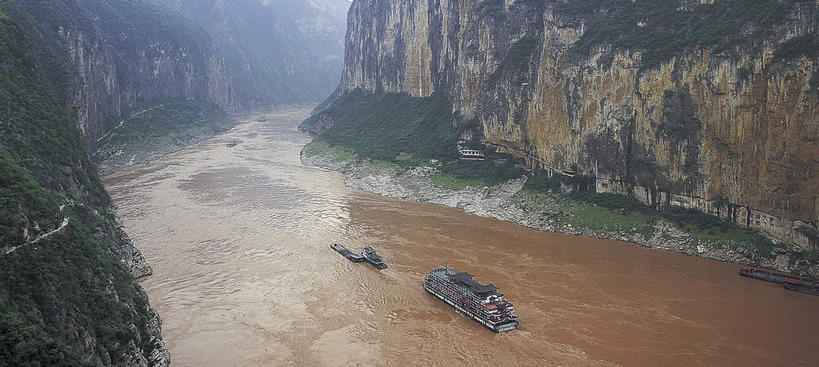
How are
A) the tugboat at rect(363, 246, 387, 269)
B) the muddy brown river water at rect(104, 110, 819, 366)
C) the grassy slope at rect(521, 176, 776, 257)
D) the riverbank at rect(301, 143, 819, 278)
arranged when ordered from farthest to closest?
the grassy slope at rect(521, 176, 776, 257) → the tugboat at rect(363, 246, 387, 269) → the riverbank at rect(301, 143, 819, 278) → the muddy brown river water at rect(104, 110, 819, 366)

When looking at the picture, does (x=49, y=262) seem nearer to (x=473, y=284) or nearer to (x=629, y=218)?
(x=473, y=284)

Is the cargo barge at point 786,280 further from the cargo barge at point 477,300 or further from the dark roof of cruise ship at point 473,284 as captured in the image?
the dark roof of cruise ship at point 473,284

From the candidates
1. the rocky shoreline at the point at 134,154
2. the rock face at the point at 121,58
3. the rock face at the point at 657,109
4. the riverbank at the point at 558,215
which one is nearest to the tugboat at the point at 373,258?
the riverbank at the point at 558,215

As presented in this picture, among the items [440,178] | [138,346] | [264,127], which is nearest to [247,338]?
[138,346]

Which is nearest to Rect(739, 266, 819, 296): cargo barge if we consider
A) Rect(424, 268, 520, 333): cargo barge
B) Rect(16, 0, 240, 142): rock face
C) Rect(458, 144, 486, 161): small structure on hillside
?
Rect(424, 268, 520, 333): cargo barge

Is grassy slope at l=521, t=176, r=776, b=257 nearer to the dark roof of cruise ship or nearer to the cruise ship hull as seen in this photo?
the dark roof of cruise ship

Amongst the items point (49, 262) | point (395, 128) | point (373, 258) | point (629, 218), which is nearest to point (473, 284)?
point (373, 258)

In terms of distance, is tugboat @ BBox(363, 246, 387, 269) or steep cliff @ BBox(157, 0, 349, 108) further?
steep cliff @ BBox(157, 0, 349, 108)
